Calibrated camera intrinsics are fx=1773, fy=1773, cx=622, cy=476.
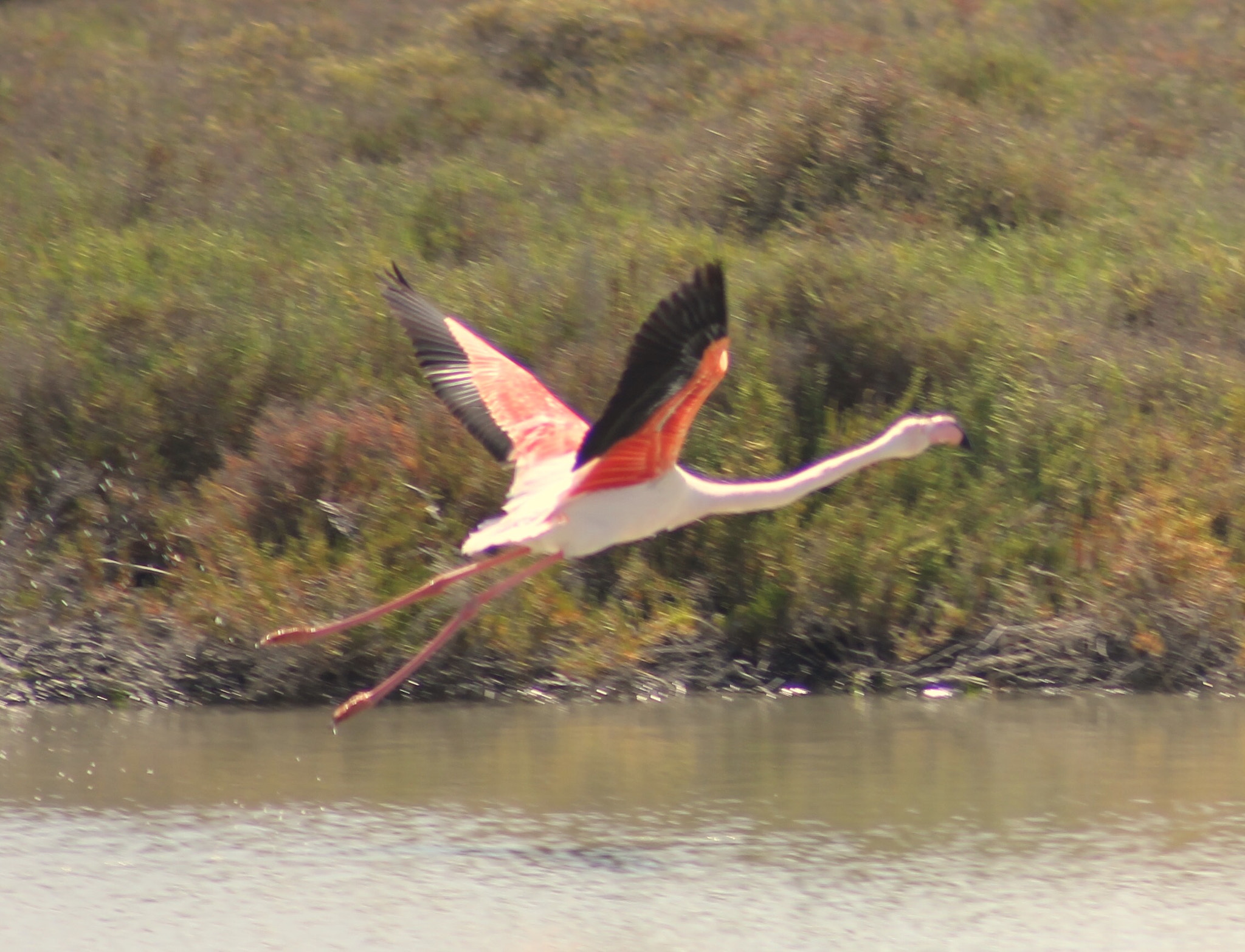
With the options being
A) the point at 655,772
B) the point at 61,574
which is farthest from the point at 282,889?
the point at 61,574

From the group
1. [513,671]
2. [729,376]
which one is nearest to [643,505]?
[513,671]

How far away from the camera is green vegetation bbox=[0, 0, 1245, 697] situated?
7730 mm

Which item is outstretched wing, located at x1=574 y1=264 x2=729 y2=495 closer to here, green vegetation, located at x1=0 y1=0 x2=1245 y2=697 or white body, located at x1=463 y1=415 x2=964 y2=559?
white body, located at x1=463 y1=415 x2=964 y2=559

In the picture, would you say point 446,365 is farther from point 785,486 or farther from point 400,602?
point 785,486

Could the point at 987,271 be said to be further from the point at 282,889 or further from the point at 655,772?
the point at 282,889

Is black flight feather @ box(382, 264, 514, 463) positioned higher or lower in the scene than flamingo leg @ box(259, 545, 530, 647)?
higher

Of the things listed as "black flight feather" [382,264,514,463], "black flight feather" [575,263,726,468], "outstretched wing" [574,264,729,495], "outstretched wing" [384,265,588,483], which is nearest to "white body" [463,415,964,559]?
"outstretched wing" [574,264,729,495]

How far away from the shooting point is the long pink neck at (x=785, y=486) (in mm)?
5941

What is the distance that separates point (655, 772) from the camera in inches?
255

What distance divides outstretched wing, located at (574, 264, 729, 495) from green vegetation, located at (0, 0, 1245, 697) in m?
2.10

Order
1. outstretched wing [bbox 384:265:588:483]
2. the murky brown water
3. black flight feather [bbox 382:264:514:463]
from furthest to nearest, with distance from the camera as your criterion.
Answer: black flight feather [bbox 382:264:514:463] → outstretched wing [bbox 384:265:588:483] → the murky brown water

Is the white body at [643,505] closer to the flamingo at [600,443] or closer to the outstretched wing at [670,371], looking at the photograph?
the flamingo at [600,443]

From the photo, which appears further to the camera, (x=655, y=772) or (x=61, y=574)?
(x=61, y=574)

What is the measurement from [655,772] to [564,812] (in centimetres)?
54
